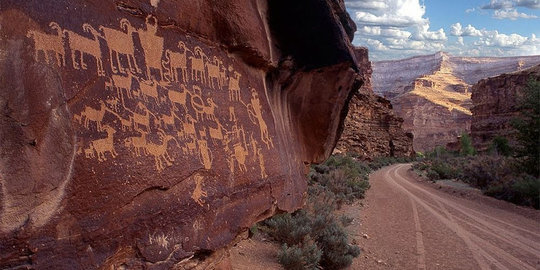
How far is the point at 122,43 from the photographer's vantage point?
302 cm

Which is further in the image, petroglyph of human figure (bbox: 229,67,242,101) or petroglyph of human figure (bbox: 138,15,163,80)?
petroglyph of human figure (bbox: 229,67,242,101)

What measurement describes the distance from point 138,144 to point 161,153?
0.21 m

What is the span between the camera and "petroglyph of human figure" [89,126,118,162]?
2.61m

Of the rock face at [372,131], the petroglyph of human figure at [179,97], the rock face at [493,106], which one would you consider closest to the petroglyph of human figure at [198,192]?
the petroglyph of human figure at [179,97]

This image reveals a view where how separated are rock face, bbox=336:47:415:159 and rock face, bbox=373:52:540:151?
4302 cm

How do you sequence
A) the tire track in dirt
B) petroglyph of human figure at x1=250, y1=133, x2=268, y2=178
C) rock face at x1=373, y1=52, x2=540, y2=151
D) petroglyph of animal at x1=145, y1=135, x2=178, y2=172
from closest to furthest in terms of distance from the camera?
petroglyph of animal at x1=145, y1=135, x2=178, y2=172
petroglyph of human figure at x1=250, y1=133, x2=268, y2=178
the tire track in dirt
rock face at x1=373, y1=52, x2=540, y2=151

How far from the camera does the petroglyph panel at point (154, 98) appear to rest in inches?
103

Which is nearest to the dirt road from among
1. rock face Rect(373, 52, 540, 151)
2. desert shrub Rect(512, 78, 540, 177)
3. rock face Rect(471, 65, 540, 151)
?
desert shrub Rect(512, 78, 540, 177)

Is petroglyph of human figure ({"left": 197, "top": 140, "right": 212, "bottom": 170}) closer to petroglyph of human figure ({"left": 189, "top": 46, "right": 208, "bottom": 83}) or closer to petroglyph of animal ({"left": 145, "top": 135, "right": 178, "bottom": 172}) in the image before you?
petroglyph of animal ({"left": 145, "top": 135, "right": 178, "bottom": 172})

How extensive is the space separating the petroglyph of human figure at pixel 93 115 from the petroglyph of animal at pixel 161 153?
0.42 m

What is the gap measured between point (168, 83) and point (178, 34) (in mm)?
489

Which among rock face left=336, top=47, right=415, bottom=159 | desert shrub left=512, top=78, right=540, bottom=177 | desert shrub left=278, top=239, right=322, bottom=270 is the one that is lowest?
rock face left=336, top=47, right=415, bottom=159

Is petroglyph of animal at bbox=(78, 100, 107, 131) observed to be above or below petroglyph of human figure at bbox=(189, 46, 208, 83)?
below

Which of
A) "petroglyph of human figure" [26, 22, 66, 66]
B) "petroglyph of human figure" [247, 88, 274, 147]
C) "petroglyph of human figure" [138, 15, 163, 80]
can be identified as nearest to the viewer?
"petroglyph of human figure" [26, 22, 66, 66]
